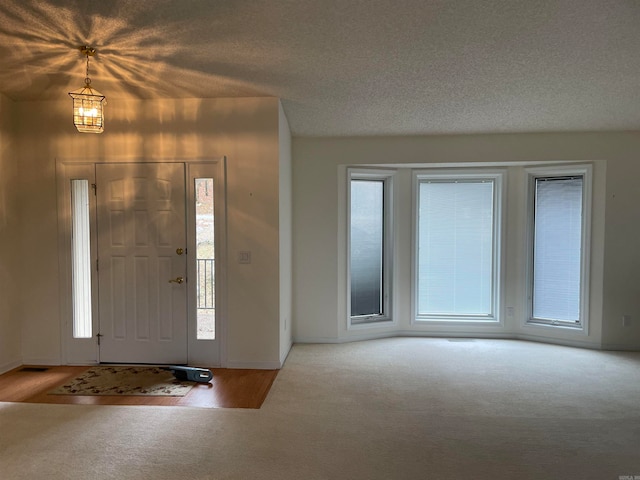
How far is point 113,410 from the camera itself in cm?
298

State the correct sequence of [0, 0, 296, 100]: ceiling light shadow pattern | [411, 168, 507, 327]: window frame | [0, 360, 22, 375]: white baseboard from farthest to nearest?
[411, 168, 507, 327]: window frame
[0, 360, 22, 375]: white baseboard
[0, 0, 296, 100]: ceiling light shadow pattern

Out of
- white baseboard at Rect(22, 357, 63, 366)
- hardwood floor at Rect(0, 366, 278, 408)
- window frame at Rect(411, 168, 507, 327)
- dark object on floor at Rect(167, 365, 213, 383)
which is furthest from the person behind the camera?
window frame at Rect(411, 168, 507, 327)

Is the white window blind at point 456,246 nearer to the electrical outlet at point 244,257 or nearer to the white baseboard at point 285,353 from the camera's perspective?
the white baseboard at point 285,353

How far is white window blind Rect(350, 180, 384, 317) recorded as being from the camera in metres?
4.98

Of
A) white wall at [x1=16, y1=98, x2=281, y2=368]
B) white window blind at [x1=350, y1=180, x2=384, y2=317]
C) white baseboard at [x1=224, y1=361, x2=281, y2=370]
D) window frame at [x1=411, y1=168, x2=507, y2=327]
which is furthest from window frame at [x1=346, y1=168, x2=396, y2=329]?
white wall at [x1=16, y1=98, x2=281, y2=368]

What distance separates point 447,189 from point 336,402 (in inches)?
124

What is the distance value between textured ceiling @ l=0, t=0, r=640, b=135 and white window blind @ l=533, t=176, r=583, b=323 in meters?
0.80

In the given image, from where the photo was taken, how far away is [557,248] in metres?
4.76

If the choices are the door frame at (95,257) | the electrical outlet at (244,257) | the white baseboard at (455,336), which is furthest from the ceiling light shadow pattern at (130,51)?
the white baseboard at (455,336)

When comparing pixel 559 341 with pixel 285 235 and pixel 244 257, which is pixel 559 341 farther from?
pixel 244 257

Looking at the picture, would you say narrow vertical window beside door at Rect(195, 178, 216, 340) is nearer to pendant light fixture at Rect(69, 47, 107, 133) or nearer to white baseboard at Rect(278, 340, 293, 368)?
white baseboard at Rect(278, 340, 293, 368)

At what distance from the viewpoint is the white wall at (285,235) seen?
3.95m

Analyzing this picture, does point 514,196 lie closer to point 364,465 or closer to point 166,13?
point 364,465

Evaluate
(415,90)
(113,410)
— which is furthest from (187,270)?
(415,90)
